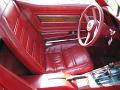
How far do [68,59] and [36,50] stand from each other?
32cm

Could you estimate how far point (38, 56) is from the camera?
200 centimetres

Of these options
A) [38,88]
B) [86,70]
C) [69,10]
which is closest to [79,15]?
[69,10]

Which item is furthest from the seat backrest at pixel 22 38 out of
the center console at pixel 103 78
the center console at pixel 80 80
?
the center console at pixel 103 78

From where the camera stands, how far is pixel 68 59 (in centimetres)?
213

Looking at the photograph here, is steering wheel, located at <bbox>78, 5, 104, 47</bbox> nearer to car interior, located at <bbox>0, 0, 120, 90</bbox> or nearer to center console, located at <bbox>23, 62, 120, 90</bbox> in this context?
car interior, located at <bbox>0, 0, 120, 90</bbox>

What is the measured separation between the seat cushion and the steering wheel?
131mm

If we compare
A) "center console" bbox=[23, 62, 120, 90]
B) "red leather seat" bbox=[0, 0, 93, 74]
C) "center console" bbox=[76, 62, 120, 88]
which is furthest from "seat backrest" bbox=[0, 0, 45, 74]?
"center console" bbox=[76, 62, 120, 88]

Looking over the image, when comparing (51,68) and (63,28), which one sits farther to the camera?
(63,28)

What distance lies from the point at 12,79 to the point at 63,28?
0.98 metres

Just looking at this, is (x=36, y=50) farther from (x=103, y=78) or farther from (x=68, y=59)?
(x=103, y=78)

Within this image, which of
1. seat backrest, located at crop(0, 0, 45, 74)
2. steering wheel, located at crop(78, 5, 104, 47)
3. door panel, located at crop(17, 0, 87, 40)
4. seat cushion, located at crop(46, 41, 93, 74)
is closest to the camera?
seat backrest, located at crop(0, 0, 45, 74)

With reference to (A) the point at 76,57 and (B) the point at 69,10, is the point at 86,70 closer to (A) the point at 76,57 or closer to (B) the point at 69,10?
(A) the point at 76,57

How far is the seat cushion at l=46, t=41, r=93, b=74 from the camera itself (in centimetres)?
199

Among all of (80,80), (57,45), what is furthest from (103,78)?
(57,45)
